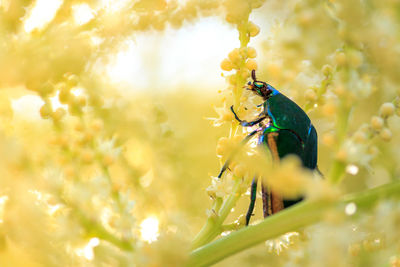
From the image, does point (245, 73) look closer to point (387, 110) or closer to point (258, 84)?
point (387, 110)

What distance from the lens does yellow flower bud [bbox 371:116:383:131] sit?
2.48 feet

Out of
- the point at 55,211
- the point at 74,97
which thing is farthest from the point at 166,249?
the point at 74,97

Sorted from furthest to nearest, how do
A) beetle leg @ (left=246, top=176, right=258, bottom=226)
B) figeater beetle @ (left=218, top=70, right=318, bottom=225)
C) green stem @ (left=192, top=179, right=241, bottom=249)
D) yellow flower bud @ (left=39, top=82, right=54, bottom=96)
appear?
figeater beetle @ (left=218, top=70, right=318, bottom=225) < beetle leg @ (left=246, top=176, right=258, bottom=226) < green stem @ (left=192, top=179, right=241, bottom=249) < yellow flower bud @ (left=39, top=82, right=54, bottom=96)

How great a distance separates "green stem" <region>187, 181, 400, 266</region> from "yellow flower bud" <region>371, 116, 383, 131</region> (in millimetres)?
100

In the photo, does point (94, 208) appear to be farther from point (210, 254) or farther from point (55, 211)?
point (210, 254)

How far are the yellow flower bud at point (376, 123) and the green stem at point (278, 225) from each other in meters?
0.10

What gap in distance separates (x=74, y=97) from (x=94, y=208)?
0.26 meters

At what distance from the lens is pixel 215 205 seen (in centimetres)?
102

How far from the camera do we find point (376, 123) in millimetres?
757

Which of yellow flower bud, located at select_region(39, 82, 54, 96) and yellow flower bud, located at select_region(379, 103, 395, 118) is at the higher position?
yellow flower bud, located at select_region(39, 82, 54, 96)

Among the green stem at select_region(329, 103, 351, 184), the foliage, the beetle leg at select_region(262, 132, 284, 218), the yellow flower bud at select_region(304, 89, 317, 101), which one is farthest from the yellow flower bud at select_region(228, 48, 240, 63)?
the beetle leg at select_region(262, 132, 284, 218)

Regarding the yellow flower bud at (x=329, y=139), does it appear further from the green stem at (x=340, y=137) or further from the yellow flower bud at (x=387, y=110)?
the yellow flower bud at (x=387, y=110)

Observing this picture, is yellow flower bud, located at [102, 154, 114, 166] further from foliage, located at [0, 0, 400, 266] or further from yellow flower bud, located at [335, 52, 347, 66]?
yellow flower bud, located at [335, 52, 347, 66]

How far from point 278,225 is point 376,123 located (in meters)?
0.25
